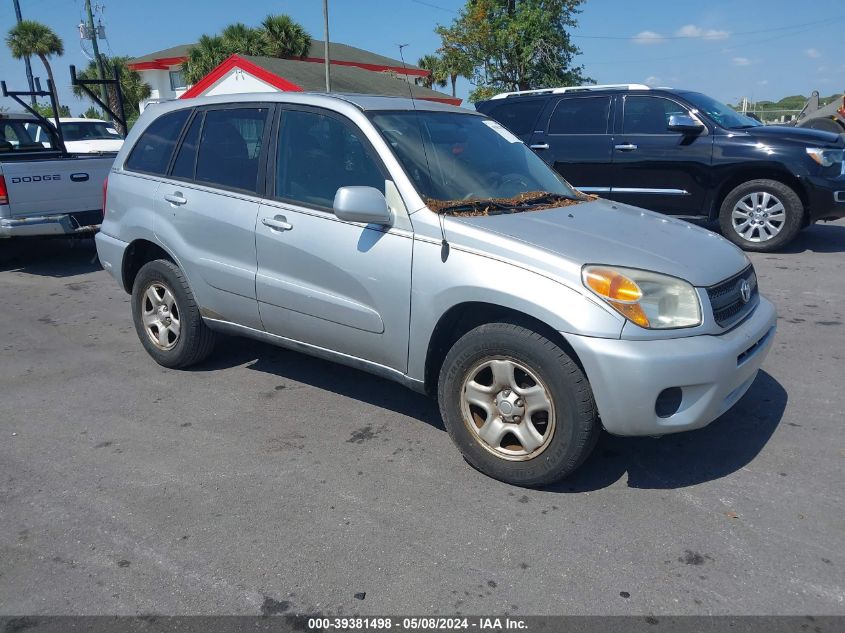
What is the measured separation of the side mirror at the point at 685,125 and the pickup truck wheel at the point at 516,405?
584 cm

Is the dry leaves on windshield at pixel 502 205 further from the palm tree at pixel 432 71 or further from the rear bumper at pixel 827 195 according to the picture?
the palm tree at pixel 432 71

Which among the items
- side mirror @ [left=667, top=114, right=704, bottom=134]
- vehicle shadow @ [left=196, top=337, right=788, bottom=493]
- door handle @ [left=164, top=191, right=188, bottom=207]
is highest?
side mirror @ [left=667, top=114, right=704, bottom=134]

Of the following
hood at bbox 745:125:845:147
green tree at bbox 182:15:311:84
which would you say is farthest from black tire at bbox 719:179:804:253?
green tree at bbox 182:15:311:84

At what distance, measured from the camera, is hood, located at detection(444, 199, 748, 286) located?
10.2ft

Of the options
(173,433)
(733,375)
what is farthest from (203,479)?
(733,375)

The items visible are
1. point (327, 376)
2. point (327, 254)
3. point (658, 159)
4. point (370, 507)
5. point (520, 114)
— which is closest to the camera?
point (370, 507)

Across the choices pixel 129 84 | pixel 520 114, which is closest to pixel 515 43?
pixel 520 114

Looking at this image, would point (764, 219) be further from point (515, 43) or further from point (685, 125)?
point (515, 43)

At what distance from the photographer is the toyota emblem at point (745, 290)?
3430 mm

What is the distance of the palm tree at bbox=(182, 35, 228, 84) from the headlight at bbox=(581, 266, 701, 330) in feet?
122

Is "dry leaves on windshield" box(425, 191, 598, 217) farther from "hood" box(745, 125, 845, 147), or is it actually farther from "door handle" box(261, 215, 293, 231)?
"hood" box(745, 125, 845, 147)

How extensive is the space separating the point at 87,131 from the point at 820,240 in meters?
15.7

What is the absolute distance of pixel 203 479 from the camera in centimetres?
345

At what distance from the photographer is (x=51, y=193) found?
26.2 feet
